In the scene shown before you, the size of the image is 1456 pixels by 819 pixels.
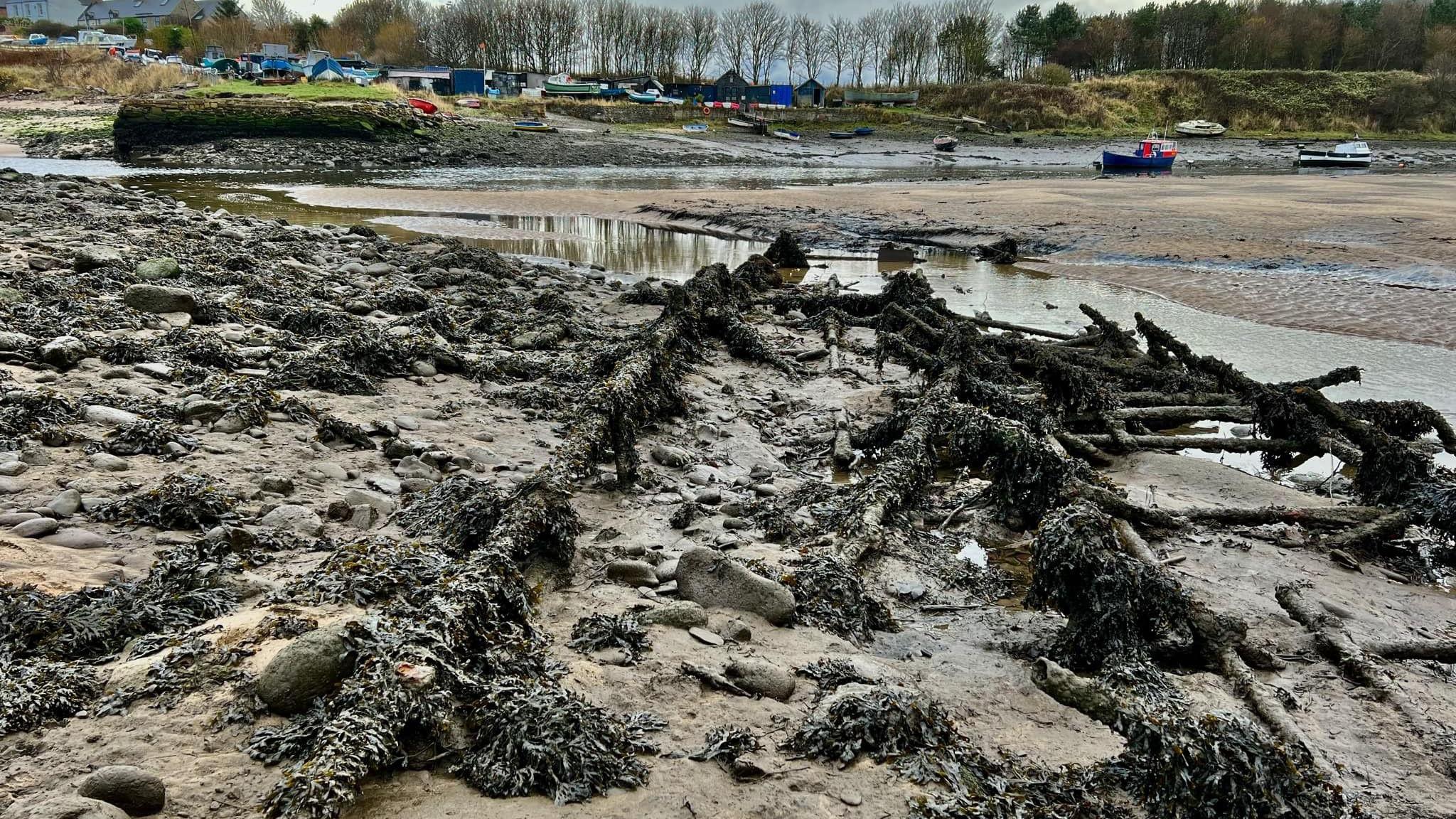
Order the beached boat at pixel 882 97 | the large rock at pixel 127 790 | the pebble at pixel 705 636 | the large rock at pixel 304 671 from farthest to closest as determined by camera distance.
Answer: the beached boat at pixel 882 97 < the pebble at pixel 705 636 < the large rock at pixel 304 671 < the large rock at pixel 127 790

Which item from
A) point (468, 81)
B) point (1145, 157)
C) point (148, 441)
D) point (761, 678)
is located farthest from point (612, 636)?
point (468, 81)

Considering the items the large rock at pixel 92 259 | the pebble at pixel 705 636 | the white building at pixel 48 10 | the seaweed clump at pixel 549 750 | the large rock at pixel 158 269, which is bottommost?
the pebble at pixel 705 636

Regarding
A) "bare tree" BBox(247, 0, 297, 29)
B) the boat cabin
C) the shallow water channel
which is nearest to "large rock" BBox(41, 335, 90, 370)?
the shallow water channel

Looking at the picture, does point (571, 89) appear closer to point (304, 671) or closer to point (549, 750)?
point (304, 671)

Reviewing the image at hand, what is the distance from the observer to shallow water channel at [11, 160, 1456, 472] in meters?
9.24

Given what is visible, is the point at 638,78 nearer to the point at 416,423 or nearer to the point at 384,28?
the point at 384,28

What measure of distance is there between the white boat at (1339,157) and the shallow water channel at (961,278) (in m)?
43.3

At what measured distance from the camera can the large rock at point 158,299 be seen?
317 inches

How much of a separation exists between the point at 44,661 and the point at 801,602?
3004 mm

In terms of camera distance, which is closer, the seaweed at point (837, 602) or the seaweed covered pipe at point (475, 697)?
the seaweed covered pipe at point (475, 697)

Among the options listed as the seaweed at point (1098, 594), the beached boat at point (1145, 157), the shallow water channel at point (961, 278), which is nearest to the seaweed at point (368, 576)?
the seaweed at point (1098, 594)

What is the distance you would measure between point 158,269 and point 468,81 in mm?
82284

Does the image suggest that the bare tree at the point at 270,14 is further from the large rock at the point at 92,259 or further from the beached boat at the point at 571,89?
the large rock at the point at 92,259

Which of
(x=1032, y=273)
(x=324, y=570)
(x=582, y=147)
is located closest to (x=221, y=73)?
(x=582, y=147)
